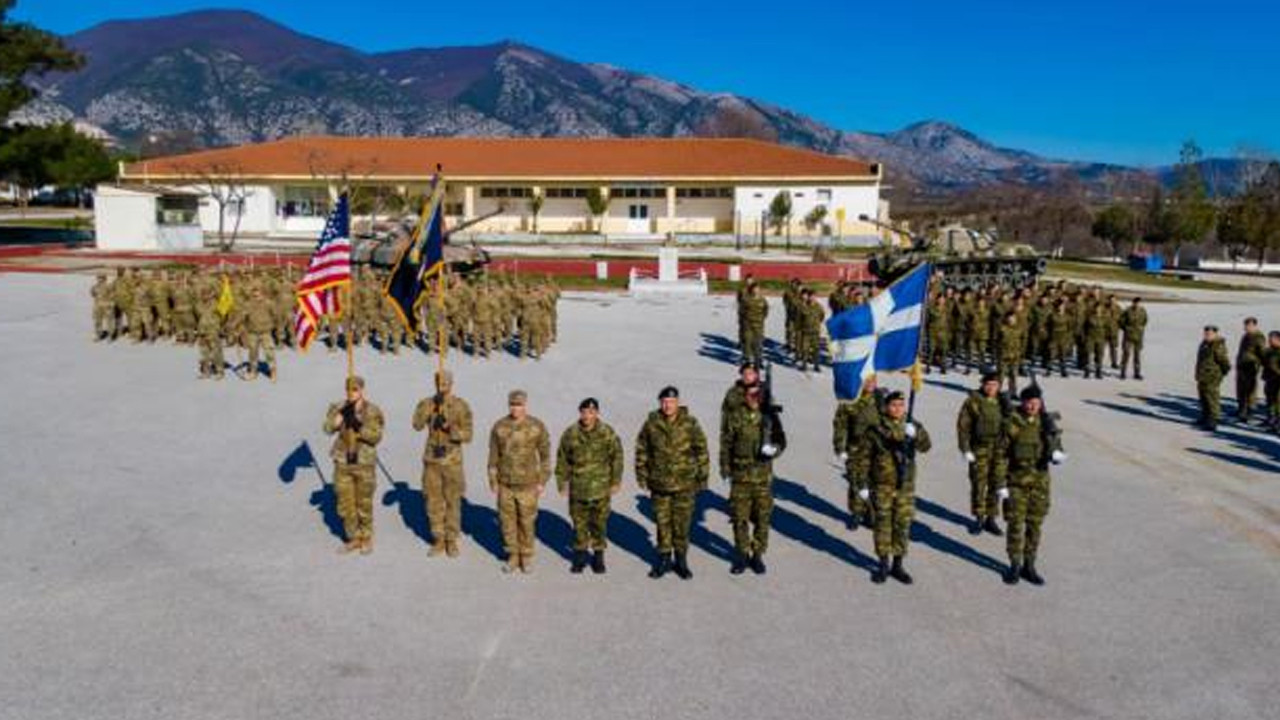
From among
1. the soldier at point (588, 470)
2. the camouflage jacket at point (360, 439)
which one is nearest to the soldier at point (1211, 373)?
the soldier at point (588, 470)

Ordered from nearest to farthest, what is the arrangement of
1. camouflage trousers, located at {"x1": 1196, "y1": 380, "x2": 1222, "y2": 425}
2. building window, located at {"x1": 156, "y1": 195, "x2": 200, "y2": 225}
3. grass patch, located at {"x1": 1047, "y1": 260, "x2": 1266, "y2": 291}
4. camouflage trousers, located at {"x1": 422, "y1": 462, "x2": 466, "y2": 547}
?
Answer: camouflage trousers, located at {"x1": 422, "y1": 462, "x2": 466, "y2": 547} < camouflage trousers, located at {"x1": 1196, "y1": 380, "x2": 1222, "y2": 425} < grass patch, located at {"x1": 1047, "y1": 260, "x2": 1266, "y2": 291} < building window, located at {"x1": 156, "y1": 195, "x2": 200, "y2": 225}

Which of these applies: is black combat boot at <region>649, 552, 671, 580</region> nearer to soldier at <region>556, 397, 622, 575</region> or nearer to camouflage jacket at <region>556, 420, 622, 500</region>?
soldier at <region>556, 397, 622, 575</region>

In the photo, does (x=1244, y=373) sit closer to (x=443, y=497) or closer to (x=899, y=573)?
(x=899, y=573)

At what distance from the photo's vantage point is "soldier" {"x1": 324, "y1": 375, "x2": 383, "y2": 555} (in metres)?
7.87

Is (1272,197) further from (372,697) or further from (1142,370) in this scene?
(372,697)

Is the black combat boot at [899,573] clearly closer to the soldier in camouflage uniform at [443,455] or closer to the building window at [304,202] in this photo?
the soldier in camouflage uniform at [443,455]

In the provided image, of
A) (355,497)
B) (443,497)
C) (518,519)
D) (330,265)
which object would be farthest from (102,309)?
(518,519)

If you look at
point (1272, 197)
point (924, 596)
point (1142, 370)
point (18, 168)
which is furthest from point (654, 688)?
point (1272, 197)

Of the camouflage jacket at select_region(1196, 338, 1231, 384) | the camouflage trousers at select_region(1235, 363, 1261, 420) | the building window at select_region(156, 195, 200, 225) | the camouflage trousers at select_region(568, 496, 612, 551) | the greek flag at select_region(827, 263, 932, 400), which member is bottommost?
the camouflage trousers at select_region(568, 496, 612, 551)

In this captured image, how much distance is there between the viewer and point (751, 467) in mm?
7785

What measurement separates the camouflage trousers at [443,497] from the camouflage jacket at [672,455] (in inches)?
59.0

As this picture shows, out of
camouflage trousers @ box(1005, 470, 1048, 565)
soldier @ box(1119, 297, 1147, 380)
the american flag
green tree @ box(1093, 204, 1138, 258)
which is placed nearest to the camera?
camouflage trousers @ box(1005, 470, 1048, 565)

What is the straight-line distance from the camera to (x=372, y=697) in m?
5.85

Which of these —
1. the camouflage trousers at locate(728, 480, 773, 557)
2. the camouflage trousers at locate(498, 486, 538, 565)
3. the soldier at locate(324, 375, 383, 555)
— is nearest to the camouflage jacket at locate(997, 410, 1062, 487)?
the camouflage trousers at locate(728, 480, 773, 557)
